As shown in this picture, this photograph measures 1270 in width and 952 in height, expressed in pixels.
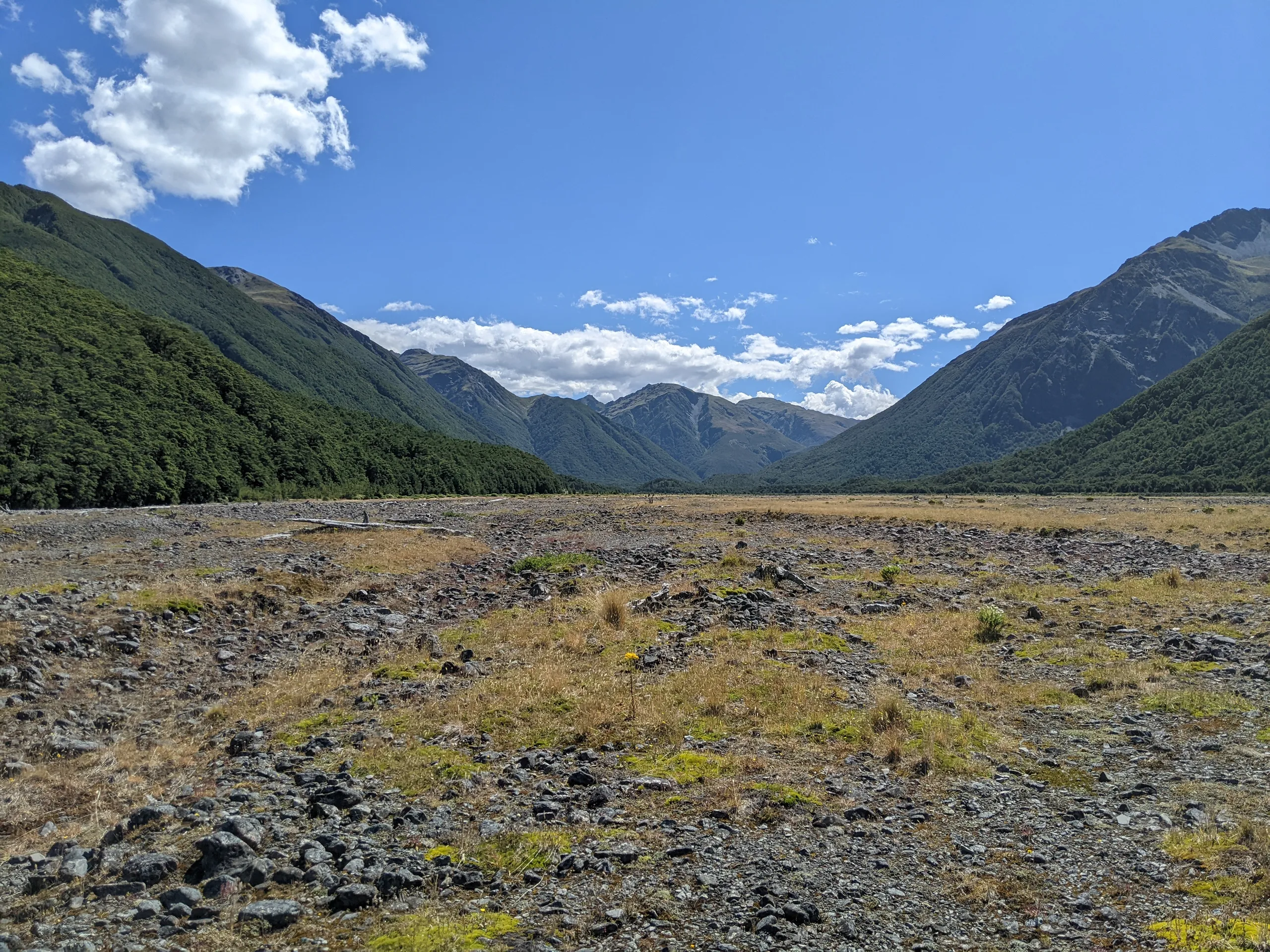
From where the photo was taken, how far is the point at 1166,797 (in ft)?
26.5

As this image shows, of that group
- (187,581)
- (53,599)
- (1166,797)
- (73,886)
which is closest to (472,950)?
(73,886)

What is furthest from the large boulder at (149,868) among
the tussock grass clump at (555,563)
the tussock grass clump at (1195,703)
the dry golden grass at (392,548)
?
the dry golden grass at (392,548)

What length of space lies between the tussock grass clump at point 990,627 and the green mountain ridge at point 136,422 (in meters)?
58.9

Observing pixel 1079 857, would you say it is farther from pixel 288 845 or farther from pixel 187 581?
pixel 187 581

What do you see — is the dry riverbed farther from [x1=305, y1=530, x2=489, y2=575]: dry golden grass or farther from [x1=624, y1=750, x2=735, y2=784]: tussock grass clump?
[x1=305, y1=530, x2=489, y2=575]: dry golden grass

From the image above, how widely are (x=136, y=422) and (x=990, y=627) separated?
70944 mm

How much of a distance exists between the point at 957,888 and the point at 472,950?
462 cm

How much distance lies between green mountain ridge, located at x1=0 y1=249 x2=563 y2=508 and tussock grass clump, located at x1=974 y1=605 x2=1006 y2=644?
193ft

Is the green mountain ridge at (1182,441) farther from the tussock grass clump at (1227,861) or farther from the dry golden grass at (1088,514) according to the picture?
the tussock grass clump at (1227,861)

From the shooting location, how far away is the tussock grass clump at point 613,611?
17469 millimetres

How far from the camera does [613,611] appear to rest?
1792 cm

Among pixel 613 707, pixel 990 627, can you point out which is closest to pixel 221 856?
pixel 613 707

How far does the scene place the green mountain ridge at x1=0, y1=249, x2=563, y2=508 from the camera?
164ft

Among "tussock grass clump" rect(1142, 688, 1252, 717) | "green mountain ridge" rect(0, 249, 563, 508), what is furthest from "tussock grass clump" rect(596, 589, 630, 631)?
"green mountain ridge" rect(0, 249, 563, 508)
